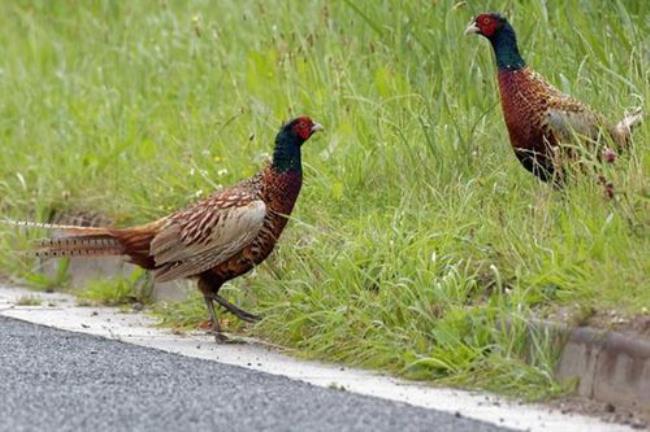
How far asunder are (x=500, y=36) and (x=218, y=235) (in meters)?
1.79

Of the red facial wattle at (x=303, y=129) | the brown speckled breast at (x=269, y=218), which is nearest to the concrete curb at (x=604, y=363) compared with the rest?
the brown speckled breast at (x=269, y=218)

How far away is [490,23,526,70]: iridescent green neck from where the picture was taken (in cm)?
898

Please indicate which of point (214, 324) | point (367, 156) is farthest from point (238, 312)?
point (367, 156)

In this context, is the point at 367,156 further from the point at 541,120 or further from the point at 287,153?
the point at 541,120

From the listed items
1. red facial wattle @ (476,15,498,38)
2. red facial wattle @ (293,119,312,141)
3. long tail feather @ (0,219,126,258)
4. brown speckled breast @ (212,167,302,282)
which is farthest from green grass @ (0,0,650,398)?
long tail feather @ (0,219,126,258)

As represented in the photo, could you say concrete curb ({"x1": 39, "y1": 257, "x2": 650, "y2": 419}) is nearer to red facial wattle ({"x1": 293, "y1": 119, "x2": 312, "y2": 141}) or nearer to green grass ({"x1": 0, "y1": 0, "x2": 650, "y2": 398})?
green grass ({"x1": 0, "y1": 0, "x2": 650, "y2": 398})

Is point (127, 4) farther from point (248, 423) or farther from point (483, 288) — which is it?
point (248, 423)

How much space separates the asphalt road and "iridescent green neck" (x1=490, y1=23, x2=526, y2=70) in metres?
2.34

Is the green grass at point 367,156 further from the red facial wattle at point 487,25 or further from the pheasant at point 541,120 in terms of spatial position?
the red facial wattle at point 487,25

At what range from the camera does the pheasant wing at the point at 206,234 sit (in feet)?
28.2

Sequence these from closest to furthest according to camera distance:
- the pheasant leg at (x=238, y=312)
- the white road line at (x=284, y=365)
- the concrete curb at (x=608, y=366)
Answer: the white road line at (x=284, y=365) < the concrete curb at (x=608, y=366) < the pheasant leg at (x=238, y=312)

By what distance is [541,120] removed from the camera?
28.8ft

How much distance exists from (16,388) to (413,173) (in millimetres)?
2918

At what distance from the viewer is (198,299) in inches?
367
